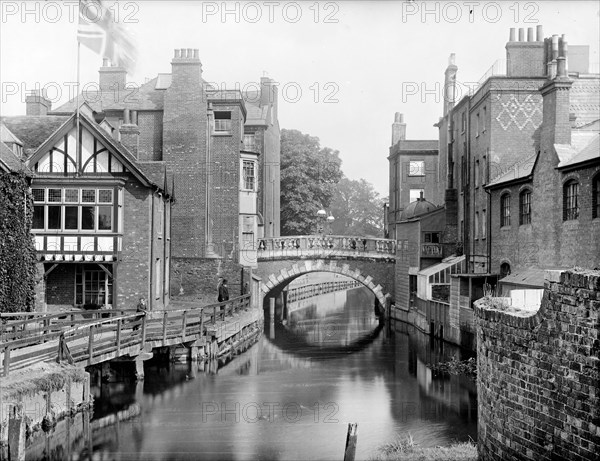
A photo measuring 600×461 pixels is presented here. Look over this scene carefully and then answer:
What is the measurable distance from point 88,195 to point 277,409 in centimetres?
1244

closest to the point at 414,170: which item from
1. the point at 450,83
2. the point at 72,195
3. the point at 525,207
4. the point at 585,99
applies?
the point at 450,83

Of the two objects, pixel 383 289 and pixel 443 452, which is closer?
pixel 443 452

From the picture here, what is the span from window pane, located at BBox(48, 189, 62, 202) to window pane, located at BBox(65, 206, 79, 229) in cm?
48

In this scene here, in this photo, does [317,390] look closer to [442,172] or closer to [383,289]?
[383,289]

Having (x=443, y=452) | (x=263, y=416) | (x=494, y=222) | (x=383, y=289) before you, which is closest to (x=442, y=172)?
(x=383, y=289)

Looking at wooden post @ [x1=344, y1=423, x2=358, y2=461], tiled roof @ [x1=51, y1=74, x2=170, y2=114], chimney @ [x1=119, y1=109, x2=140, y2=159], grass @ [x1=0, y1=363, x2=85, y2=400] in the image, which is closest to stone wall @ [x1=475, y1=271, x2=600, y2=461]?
wooden post @ [x1=344, y1=423, x2=358, y2=461]

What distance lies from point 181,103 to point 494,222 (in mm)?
15259

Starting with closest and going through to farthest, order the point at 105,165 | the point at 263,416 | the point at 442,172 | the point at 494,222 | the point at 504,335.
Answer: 1. the point at 504,335
2. the point at 263,416
3. the point at 105,165
4. the point at 494,222
5. the point at 442,172

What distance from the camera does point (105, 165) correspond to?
90.6 ft

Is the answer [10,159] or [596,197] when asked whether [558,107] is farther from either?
[10,159]

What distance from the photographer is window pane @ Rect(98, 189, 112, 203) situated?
27516 mm

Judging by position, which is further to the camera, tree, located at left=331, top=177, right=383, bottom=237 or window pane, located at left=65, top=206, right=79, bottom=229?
tree, located at left=331, top=177, right=383, bottom=237

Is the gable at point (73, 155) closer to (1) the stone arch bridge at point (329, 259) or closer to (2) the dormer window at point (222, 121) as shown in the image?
(2) the dormer window at point (222, 121)

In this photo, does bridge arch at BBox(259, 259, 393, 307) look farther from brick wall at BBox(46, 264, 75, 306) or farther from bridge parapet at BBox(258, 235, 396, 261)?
brick wall at BBox(46, 264, 75, 306)
